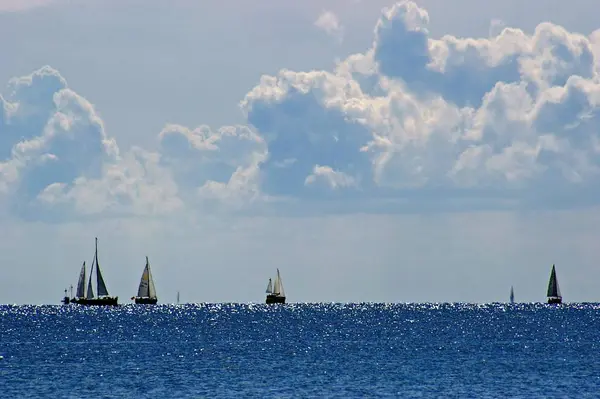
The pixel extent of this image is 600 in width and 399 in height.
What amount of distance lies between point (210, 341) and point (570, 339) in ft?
168

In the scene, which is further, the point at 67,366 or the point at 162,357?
the point at 162,357

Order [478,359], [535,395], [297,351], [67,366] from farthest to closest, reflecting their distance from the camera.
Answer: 1. [297,351]
2. [478,359]
3. [67,366]
4. [535,395]

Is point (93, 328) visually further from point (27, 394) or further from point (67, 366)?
point (27, 394)

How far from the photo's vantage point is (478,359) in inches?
4798

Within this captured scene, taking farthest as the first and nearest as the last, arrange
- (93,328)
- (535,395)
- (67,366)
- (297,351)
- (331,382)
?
(93,328)
(297,351)
(67,366)
(331,382)
(535,395)

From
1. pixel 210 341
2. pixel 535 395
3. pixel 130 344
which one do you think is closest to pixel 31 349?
pixel 130 344

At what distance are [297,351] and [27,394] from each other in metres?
50.8

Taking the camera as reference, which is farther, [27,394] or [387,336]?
[387,336]

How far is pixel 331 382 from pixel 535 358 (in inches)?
1366

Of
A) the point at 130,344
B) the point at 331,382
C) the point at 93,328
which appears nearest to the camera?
the point at 331,382

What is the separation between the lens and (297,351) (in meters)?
135

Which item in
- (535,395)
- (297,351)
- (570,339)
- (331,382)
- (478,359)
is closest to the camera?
(535,395)

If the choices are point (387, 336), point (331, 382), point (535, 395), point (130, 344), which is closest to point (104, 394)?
point (331, 382)

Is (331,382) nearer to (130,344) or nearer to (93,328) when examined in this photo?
(130,344)
